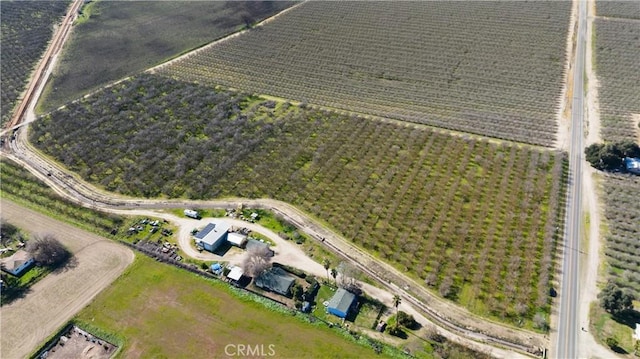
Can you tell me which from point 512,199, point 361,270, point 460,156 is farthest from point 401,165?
point 361,270

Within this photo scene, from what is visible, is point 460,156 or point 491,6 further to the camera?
point 491,6

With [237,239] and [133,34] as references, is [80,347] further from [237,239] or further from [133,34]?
[133,34]

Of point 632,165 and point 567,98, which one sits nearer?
point 632,165

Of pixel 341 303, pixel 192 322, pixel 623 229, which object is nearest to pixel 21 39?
pixel 192 322

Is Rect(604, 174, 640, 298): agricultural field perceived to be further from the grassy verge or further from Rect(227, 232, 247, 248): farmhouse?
Rect(227, 232, 247, 248): farmhouse

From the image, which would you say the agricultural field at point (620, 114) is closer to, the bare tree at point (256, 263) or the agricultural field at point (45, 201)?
the bare tree at point (256, 263)

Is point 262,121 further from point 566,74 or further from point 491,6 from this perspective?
point 491,6
